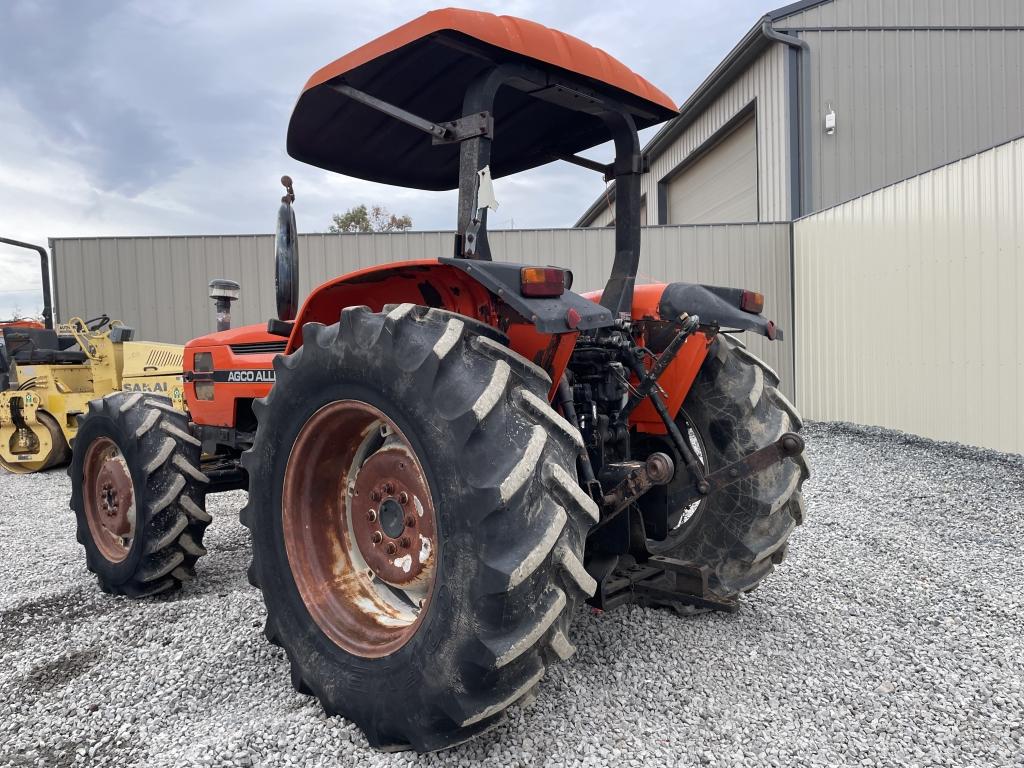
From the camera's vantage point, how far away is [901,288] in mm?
7402

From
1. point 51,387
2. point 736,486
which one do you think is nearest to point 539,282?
point 736,486

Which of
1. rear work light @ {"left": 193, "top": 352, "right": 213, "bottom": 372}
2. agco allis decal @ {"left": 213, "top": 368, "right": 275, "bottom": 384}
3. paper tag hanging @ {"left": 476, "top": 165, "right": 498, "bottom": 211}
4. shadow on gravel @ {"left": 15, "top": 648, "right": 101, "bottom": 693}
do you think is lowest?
shadow on gravel @ {"left": 15, "top": 648, "right": 101, "bottom": 693}

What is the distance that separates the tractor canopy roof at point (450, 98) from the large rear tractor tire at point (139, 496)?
1.48 m

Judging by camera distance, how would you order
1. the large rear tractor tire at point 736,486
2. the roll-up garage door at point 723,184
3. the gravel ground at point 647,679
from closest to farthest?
the gravel ground at point 647,679 → the large rear tractor tire at point 736,486 → the roll-up garage door at point 723,184

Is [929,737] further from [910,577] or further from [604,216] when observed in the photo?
[604,216]

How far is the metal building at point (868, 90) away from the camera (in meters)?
10.3

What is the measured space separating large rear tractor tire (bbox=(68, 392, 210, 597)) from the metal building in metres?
9.49

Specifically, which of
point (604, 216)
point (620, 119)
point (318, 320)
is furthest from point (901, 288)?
point (604, 216)

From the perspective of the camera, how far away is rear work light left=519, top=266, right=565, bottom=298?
192 cm

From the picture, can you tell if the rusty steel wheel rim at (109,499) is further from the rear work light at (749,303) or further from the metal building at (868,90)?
the metal building at (868,90)

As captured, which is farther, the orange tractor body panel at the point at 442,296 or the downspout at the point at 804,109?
the downspout at the point at 804,109

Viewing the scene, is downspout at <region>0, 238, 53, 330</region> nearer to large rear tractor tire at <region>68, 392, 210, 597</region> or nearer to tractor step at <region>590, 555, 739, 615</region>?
large rear tractor tire at <region>68, 392, 210, 597</region>

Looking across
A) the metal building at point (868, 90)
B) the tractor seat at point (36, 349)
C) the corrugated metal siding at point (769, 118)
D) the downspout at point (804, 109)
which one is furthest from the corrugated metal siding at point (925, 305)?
the tractor seat at point (36, 349)

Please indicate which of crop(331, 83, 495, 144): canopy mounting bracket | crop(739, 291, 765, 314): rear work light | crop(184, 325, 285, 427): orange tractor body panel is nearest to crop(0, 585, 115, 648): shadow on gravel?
crop(184, 325, 285, 427): orange tractor body panel
